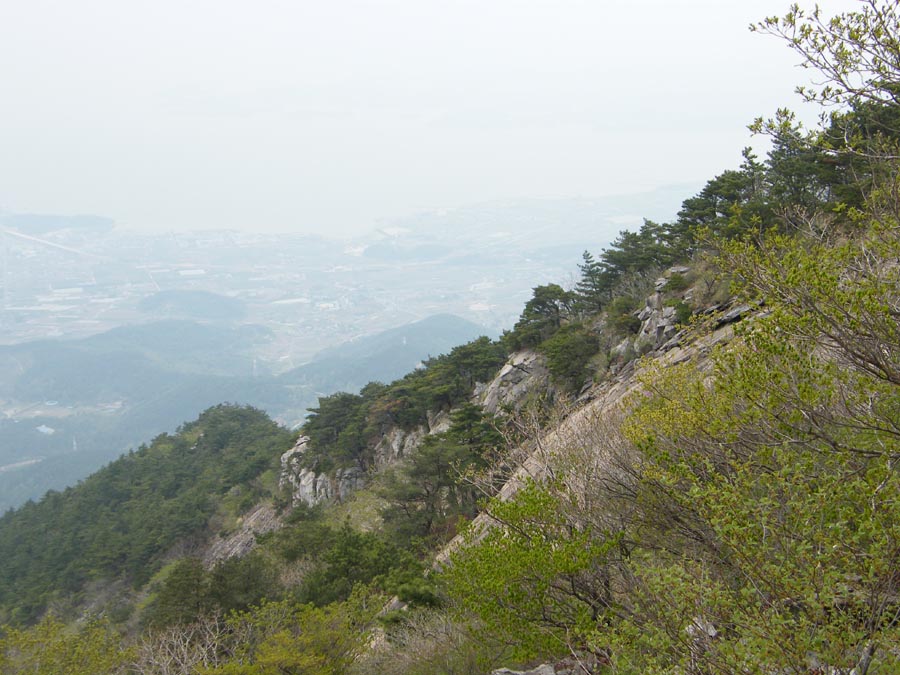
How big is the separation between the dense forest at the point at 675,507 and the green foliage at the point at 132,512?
11308mm

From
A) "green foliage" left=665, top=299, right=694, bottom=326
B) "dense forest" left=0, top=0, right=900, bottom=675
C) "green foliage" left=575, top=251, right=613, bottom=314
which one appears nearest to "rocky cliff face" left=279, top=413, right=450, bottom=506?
"dense forest" left=0, top=0, right=900, bottom=675

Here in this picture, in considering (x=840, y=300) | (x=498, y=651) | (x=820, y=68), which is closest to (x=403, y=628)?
(x=498, y=651)

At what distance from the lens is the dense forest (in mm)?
4520

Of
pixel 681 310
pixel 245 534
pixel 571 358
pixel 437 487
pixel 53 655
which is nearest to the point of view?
pixel 53 655

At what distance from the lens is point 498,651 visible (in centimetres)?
904

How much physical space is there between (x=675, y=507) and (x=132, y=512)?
Answer: 5819 cm

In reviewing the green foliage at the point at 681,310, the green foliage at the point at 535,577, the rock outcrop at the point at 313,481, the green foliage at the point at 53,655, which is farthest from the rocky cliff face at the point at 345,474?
the green foliage at the point at 535,577

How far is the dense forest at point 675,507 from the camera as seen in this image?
14.8ft

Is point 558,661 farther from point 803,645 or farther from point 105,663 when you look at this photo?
point 105,663

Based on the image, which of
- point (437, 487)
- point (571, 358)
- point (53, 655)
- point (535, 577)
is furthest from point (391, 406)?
point (535, 577)

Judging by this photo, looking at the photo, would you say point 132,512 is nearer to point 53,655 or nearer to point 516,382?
point 516,382

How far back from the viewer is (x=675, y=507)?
7840mm

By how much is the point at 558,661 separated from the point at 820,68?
871cm

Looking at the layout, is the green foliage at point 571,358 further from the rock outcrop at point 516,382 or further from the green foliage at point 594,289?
the green foliage at point 594,289
